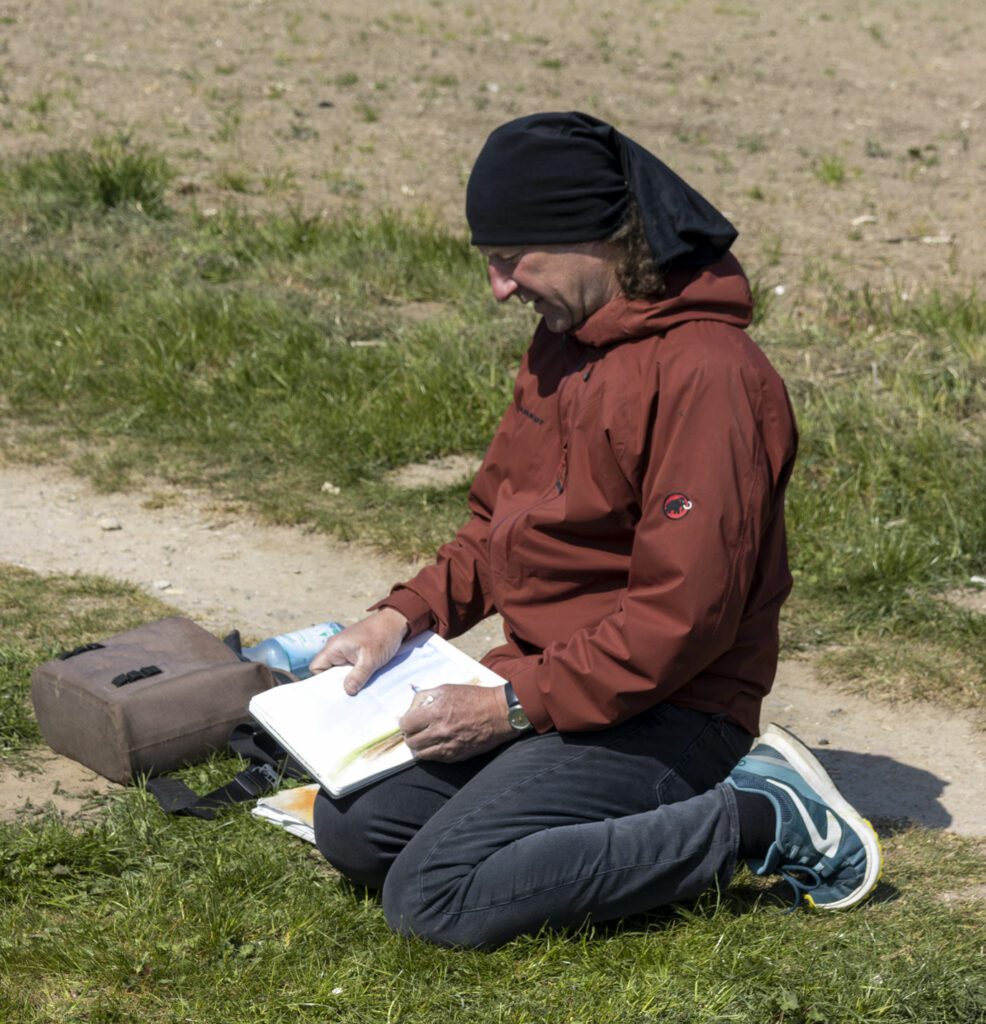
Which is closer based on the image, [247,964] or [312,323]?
[247,964]

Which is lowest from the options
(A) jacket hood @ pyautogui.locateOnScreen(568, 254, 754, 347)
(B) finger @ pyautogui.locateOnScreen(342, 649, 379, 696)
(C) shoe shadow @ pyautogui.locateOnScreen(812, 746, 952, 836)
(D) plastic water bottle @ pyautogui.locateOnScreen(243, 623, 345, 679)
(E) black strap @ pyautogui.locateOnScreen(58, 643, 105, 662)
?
(C) shoe shadow @ pyautogui.locateOnScreen(812, 746, 952, 836)

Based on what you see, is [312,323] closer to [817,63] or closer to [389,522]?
[389,522]

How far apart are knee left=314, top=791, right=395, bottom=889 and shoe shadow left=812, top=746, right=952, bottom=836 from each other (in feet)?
4.20

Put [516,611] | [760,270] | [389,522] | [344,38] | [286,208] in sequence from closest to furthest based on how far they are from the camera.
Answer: [516,611]
[389,522]
[760,270]
[286,208]
[344,38]

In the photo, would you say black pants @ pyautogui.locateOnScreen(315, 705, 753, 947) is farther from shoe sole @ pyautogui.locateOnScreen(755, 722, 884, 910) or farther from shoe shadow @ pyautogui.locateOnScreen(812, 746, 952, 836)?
shoe shadow @ pyautogui.locateOnScreen(812, 746, 952, 836)

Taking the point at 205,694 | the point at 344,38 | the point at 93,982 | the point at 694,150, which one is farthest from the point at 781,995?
the point at 344,38

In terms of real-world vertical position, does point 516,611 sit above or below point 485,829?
above

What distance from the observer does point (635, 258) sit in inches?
117

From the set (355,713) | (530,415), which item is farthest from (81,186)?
(355,713)

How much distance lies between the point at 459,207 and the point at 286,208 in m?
1.03

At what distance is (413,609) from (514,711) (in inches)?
18.8

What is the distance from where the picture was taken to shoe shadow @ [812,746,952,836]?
12.5 feet

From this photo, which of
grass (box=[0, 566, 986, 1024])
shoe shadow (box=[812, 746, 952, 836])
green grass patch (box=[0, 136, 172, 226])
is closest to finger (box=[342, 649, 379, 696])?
grass (box=[0, 566, 986, 1024])

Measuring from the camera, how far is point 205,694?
3.91 metres
